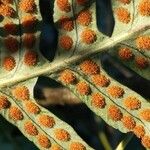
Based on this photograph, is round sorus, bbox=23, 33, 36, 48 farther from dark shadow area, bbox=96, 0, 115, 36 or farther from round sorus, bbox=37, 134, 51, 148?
dark shadow area, bbox=96, 0, 115, 36

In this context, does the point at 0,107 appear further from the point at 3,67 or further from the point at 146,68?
the point at 146,68

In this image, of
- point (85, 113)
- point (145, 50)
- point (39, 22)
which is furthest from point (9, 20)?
point (85, 113)

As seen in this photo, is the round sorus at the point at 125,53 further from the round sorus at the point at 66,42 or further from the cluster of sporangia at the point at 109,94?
the round sorus at the point at 66,42

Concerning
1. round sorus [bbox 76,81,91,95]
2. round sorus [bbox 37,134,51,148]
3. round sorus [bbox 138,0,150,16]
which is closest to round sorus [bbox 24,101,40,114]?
round sorus [bbox 37,134,51,148]

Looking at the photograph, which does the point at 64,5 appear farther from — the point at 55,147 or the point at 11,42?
the point at 55,147

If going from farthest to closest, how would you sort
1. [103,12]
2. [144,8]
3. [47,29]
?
[103,12], [47,29], [144,8]

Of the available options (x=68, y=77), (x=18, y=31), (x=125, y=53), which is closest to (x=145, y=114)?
(x=125, y=53)
